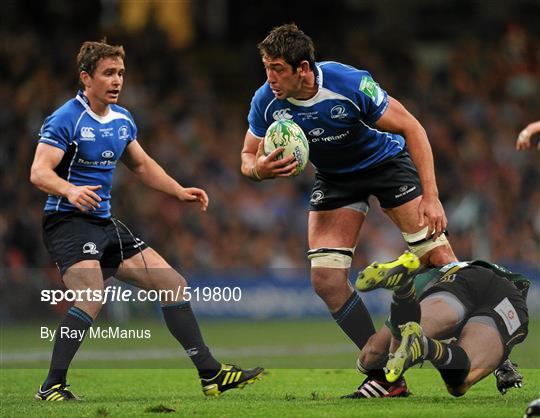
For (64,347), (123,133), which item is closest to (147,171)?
(123,133)

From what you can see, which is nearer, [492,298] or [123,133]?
[492,298]

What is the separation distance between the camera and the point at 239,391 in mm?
8859

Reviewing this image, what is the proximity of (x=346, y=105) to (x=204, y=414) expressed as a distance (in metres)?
2.45

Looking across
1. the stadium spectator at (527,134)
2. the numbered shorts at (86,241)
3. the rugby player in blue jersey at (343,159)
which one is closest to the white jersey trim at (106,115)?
the numbered shorts at (86,241)

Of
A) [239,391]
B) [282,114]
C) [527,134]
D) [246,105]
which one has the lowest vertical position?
[246,105]

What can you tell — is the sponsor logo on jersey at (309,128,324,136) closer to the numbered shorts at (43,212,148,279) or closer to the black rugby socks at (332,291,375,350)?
the black rugby socks at (332,291,375,350)

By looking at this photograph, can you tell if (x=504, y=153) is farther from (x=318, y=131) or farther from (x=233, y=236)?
(x=318, y=131)

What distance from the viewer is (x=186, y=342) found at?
28.3 feet

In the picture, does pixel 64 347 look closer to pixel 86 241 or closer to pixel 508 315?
pixel 86 241

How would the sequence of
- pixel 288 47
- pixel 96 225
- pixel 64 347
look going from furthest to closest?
1. pixel 96 225
2. pixel 64 347
3. pixel 288 47

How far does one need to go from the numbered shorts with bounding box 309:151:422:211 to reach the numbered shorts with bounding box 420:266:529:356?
96cm

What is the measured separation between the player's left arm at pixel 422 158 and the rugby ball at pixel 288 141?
25.3 inches

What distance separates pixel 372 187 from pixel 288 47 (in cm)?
134

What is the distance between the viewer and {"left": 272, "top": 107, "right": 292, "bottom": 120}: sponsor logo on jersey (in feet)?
27.3
